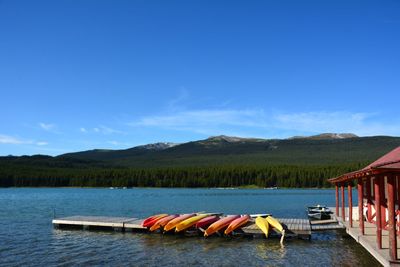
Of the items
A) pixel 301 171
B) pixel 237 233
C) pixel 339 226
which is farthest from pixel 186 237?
pixel 301 171

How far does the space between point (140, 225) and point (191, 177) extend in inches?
5301

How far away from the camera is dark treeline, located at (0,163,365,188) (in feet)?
495

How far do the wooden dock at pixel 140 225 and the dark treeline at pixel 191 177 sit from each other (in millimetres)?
120205

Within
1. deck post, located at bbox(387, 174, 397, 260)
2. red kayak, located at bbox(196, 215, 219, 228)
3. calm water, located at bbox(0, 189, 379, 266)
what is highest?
deck post, located at bbox(387, 174, 397, 260)

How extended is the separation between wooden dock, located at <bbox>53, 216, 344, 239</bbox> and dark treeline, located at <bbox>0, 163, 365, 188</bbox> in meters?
120

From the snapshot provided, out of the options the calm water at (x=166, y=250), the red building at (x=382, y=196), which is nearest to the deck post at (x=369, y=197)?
the red building at (x=382, y=196)

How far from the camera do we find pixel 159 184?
16238cm

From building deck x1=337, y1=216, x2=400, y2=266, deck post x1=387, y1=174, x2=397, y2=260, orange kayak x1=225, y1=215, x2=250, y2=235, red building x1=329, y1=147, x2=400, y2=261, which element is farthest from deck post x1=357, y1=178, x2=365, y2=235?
orange kayak x1=225, y1=215, x2=250, y2=235

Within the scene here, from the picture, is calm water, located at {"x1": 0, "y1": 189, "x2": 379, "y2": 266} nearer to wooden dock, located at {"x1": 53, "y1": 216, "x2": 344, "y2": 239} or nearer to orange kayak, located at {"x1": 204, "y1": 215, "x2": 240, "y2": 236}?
wooden dock, located at {"x1": 53, "y1": 216, "x2": 344, "y2": 239}

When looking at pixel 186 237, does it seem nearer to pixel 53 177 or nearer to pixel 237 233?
pixel 237 233

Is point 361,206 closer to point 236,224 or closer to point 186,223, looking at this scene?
point 236,224

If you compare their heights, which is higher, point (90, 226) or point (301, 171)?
point (301, 171)

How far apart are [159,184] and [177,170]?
915 cm

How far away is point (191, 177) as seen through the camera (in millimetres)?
162500
